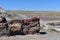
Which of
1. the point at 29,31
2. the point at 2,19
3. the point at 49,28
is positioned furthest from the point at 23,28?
the point at 49,28

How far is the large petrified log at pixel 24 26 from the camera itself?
786 inches

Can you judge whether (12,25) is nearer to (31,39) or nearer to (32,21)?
(32,21)

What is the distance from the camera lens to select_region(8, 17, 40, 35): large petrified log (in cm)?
1995

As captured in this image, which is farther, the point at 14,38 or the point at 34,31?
the point at 34,31

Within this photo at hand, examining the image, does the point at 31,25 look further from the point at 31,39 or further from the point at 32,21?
the point at 31,39

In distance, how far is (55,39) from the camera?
58.6ft

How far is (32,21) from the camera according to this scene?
20875 mm

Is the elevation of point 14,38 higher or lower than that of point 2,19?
lower

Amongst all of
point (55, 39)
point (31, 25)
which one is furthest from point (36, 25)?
point (55, 39)

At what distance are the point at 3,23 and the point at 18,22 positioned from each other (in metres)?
1.51

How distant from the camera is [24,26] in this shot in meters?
20.5

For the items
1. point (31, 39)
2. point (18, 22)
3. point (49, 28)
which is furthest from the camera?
point (49, 28)

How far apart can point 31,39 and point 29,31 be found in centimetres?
303

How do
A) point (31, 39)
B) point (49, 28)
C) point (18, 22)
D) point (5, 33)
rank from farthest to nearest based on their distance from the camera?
point (49, 28), point (18, 22), point (5, 33), point (31, 39)
